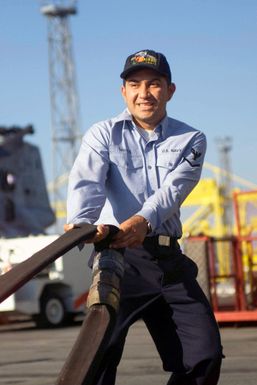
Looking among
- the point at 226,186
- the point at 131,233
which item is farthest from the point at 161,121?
the point at 226,186

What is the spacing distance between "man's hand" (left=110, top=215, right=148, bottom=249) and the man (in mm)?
96

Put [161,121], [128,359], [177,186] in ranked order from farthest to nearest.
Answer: [128,359] < [161,121] < [177,186]

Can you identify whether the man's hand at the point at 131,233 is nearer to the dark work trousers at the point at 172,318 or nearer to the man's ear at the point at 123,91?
the dark work trousers at the point at 172,318

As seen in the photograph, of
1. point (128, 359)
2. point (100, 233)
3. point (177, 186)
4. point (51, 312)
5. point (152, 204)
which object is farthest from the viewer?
point (51, 312)

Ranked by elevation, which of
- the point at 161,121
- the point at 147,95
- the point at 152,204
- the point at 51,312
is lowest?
the point at 51,312

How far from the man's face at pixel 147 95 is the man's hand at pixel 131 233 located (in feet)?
2.00

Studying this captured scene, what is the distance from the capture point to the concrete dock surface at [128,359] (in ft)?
30.7

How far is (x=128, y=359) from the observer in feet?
37.5

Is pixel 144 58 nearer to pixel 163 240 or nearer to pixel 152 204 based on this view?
pixel 152 204

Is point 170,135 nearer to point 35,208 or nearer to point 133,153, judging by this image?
point 133,153

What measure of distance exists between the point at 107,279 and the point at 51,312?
17031 millimetres

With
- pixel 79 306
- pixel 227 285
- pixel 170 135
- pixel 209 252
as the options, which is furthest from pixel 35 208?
pixel 170 135

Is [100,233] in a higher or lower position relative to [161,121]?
lower

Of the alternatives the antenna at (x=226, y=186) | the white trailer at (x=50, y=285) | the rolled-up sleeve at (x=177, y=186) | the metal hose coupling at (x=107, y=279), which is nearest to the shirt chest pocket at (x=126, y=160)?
the rolled-up sleeve at (x=177, y=186)
